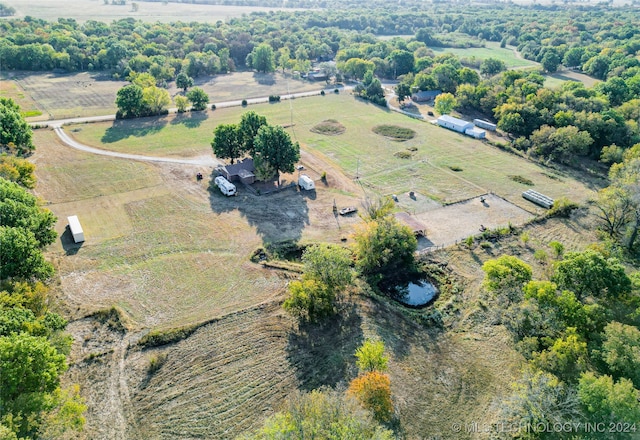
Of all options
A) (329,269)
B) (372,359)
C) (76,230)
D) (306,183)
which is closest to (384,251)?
(329,269)

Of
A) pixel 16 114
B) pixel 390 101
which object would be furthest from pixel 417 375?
pixel 390 101

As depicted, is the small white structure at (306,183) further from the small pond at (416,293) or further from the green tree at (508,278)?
the green tree at (508,278)

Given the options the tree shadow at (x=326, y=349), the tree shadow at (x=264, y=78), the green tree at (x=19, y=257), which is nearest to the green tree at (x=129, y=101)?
the tree shadow at (x=264, y=78)

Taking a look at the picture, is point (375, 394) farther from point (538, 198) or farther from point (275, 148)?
point (538, 198)

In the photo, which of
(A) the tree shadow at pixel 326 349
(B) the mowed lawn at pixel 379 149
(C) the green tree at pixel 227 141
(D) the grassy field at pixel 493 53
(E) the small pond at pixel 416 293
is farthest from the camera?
(D) the grassy field at pixel 493 53

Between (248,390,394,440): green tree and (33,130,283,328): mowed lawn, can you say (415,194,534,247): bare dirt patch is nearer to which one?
(33,130,283,328): mowed lawn

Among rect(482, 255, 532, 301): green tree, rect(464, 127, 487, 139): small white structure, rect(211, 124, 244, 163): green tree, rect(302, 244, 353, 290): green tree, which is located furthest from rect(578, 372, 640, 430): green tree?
rect(464, 127, 487, 139): small white structure

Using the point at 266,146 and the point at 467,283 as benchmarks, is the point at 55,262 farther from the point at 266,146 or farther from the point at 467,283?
the point at 467,283
